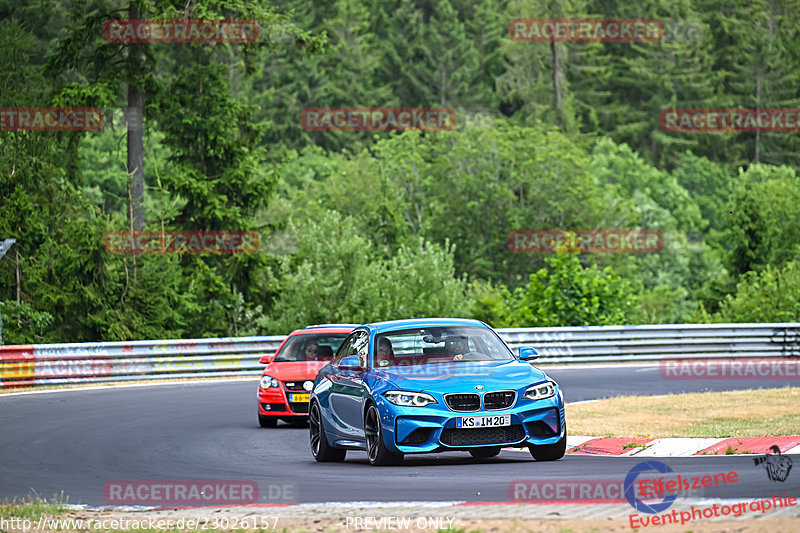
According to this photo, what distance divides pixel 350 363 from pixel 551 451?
2304 mm

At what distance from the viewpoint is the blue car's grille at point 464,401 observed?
12906 millimetres

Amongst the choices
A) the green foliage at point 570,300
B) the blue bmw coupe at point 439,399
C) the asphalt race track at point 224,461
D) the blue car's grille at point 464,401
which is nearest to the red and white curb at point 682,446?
the asphalt race track at point 224,461

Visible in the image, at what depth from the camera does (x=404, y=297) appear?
4141 cm

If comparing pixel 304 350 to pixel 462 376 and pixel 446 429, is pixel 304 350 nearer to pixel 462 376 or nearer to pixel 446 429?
pixel 462 376

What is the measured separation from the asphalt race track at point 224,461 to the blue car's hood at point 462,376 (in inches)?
30.3

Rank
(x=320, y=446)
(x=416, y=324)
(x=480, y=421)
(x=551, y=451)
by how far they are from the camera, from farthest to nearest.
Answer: (x=320, y=446) → (x=416, y=324) → (x=551, y=451) → (x=480, y=421)

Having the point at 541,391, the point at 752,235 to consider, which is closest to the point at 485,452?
the point at 541,391

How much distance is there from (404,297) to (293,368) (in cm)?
2165

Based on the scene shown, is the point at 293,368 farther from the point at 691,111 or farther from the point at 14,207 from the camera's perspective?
the point at 691,111

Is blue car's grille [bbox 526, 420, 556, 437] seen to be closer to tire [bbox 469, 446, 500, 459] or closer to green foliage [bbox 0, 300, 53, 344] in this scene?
tire [bbox 469, 446, 500, 459]

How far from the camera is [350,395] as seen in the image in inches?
551

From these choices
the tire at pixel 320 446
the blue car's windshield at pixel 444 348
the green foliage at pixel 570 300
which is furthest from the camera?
the green foliage at pixel 570 300

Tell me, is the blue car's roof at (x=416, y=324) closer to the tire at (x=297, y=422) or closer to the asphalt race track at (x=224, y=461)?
the asphalt race track at (x=224, y=461)

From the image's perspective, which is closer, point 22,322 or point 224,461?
point 224,461
